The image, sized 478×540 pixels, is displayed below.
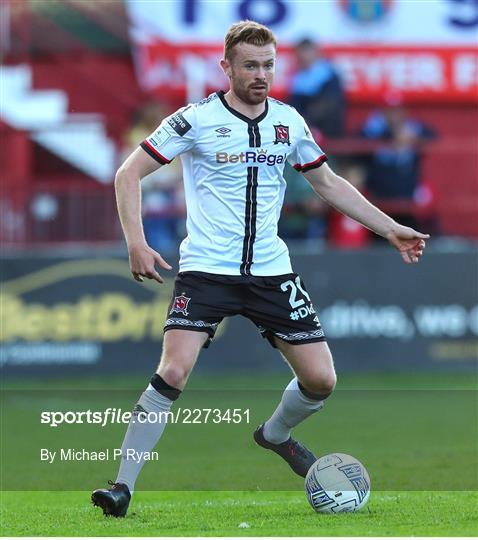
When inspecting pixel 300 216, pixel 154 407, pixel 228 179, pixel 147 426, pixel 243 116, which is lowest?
pixel 300 216

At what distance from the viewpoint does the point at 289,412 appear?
7789 millimetres

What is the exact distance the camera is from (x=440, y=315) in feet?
52.0

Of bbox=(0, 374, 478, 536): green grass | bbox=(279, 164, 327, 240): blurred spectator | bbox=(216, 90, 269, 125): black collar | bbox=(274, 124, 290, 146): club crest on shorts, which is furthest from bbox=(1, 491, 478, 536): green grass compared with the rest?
bbox=(279, 164, 327, 240): blurred spectator

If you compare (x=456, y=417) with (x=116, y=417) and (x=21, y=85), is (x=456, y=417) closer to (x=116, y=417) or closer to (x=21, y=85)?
(x=116, y=417)

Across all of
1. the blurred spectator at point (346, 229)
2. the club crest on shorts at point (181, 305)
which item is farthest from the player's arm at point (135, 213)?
the blurred spectator at point (346, 229)

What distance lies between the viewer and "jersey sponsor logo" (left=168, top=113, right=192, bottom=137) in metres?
7.24

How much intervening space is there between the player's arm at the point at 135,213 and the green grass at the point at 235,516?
51.6 inches

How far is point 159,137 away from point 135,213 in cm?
46

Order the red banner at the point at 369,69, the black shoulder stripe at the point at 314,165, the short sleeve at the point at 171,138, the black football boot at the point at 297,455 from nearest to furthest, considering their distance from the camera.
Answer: the short sleeve at the point at 171,138, the black shoulder stripe at the point at 314,165, the black football boot at the point at 297,455, the red banner at the point at 369,69

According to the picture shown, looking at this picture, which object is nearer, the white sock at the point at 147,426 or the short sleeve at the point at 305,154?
the white sock at the point at 147,426

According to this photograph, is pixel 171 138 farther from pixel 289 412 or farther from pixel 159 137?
pixel 289 412

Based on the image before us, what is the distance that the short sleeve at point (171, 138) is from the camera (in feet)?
23.6

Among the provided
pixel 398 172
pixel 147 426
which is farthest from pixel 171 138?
pixel 398 172

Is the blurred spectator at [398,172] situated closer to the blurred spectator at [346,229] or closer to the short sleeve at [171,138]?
the blurred spectator at [346,229]
